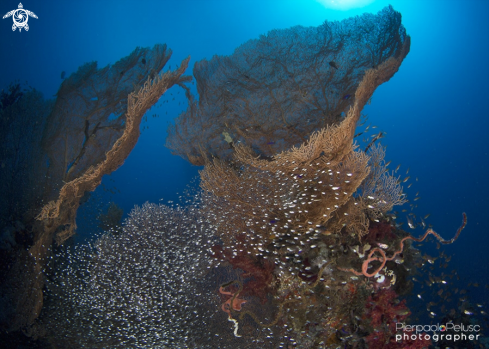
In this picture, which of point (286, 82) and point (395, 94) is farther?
point (395, 94)

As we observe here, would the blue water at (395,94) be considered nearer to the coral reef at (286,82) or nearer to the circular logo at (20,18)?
the circular logo at (20,18)

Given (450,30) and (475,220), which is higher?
(450,30)

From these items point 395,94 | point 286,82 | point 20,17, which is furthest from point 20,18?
point 395,94

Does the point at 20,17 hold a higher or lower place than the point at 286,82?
higher

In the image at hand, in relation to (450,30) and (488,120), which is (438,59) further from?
(488,120)

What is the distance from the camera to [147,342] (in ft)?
17.9

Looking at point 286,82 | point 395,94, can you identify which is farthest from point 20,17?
point 395,94

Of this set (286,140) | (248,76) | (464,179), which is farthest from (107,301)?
(464,179)

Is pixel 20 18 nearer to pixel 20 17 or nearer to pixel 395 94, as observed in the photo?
pixel 20 17

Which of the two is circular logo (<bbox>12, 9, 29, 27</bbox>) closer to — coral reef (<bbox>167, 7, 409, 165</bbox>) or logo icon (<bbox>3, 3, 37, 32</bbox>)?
logo icon (<bbox>3, 3, 37, 32</bbox>)

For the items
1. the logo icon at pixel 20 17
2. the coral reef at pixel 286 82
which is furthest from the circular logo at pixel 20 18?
the coral reef at pixel 286 82

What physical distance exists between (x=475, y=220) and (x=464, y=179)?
6.15 meters

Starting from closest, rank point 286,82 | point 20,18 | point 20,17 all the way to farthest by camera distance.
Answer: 1. point 286,82
2. point 20,17
3. point 20,18

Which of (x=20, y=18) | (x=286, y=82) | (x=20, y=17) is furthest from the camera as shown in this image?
(x=20, y=18)
